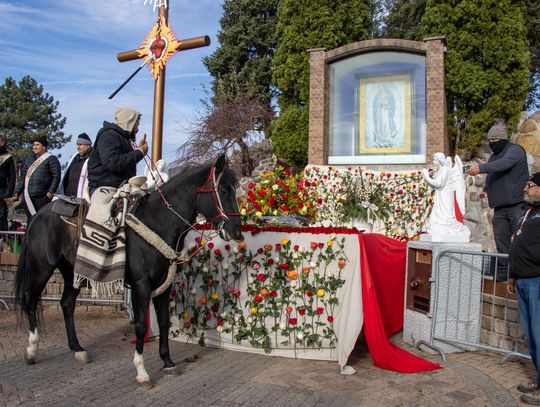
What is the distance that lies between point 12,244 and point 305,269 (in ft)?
20.9

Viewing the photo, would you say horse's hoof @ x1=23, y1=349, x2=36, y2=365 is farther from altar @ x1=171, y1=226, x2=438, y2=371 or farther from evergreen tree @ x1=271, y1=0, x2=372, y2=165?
evergreen tree @ x1=271, y1=0, x2=372, y2=165

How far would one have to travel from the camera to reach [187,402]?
406cm

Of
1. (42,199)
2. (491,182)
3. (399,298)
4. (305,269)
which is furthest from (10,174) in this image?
(491,182)

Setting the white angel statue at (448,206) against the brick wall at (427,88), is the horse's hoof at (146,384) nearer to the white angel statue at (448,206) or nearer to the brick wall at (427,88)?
the white angel statue at (448,206)

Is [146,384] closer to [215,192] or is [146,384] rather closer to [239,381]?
[239,381]

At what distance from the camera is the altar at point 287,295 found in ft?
16.5

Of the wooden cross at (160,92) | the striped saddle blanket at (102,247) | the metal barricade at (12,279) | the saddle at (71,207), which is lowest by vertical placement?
the metal barricade at (12,279)

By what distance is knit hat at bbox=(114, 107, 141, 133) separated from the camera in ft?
16.6

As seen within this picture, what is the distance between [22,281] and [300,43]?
19078mm

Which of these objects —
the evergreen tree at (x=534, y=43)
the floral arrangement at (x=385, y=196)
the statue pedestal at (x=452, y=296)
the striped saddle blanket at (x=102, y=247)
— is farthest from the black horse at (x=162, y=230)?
the evergreen tree at (x=534, y=43)

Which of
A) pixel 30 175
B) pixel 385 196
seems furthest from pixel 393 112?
pixel 30 175

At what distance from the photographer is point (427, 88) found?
15.7m

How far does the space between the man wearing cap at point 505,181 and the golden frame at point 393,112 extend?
9599mm

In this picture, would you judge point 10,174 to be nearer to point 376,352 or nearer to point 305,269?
point 305,269
